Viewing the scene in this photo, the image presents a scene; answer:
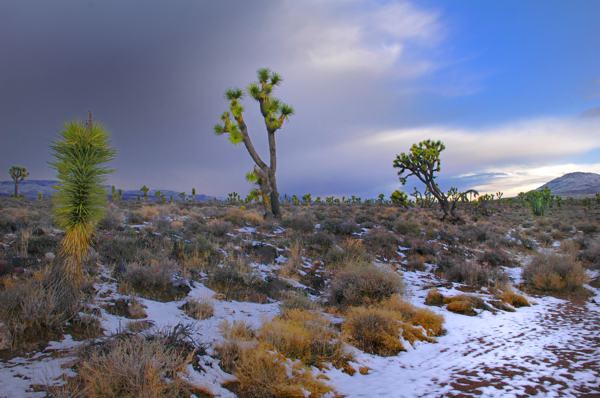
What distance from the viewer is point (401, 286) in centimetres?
922

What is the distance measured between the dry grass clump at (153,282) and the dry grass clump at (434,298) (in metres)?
6.26

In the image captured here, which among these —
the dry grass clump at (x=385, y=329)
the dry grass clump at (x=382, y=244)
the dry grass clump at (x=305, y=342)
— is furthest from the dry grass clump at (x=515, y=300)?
the dry grass clump at (x=305, y=342)

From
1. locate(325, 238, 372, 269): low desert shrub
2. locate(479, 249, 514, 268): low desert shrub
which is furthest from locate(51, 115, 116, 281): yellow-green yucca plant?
locate(479, 249, 514, 268): low desert shrub

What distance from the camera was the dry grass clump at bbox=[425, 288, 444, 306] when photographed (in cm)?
983

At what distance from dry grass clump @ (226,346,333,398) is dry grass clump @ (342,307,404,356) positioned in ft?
5.31

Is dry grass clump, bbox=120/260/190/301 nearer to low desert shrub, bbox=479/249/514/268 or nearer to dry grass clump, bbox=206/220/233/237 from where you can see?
dry grass clump, bbox=206/220/233/237

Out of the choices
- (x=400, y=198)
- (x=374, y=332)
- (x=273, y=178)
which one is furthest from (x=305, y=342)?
(x=400, y=198)

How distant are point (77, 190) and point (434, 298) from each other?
8.77 meters

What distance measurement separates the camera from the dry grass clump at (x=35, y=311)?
5.26 metres

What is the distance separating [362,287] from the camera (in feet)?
29.7

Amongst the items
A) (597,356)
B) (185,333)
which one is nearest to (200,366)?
(185,333)

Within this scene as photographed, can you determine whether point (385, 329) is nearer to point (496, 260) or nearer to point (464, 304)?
point (464, 304)

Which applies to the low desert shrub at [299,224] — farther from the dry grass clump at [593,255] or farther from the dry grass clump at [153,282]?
the dry grass clump at [593,255]

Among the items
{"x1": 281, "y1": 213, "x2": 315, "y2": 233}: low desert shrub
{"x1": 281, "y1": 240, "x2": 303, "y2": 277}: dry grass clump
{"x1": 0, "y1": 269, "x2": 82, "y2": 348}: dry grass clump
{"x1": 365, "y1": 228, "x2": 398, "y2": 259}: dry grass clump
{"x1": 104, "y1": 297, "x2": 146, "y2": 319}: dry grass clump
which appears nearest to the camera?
{"x1": 0, "y1": 269, "x2": 82, "y2": 348}: dry grass clump
